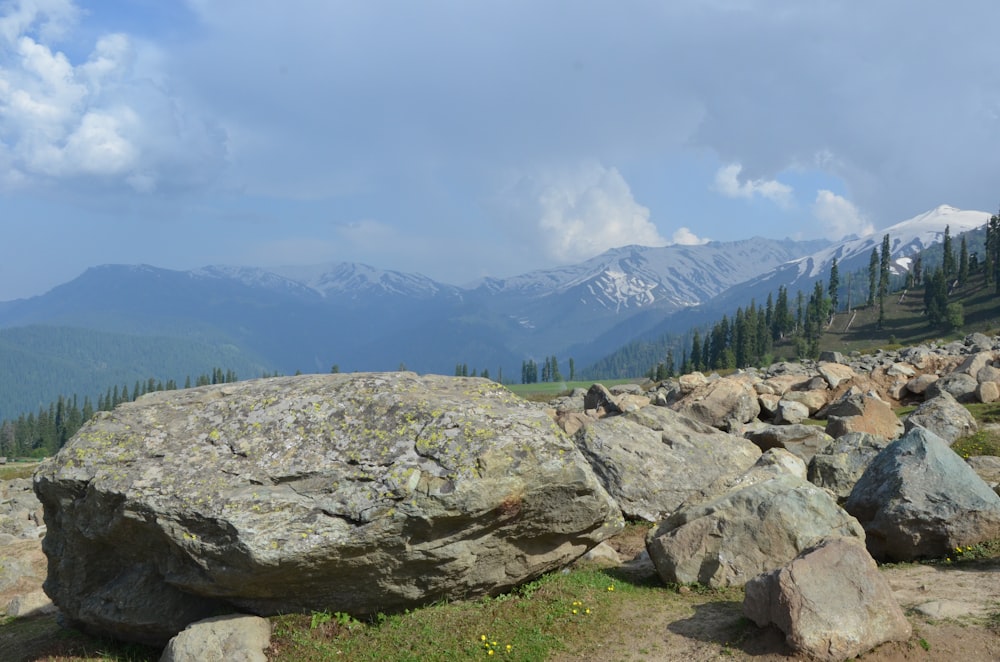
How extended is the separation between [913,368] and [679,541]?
44007 millimetres

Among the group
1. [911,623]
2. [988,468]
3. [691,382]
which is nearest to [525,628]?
[911,623]

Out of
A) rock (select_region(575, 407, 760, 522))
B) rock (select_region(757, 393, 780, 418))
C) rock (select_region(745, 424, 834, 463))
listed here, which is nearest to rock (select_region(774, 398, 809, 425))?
rock (select_region(757, 393, 780, 418))

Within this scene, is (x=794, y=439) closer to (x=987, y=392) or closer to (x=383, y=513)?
(x=987, y=392)

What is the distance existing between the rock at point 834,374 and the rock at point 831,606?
36.1 meters

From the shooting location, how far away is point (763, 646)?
12.2 meters

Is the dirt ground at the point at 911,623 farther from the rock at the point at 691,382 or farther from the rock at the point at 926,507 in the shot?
the rock at the point at 691,382

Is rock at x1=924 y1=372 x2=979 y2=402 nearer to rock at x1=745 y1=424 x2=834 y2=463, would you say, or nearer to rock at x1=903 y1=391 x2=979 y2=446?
rock at x1=903 y1=391 x2=979 y2=446

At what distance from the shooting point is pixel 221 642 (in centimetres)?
1290

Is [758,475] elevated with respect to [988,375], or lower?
lower

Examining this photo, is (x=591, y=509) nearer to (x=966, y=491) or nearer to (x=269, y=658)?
(x=269, y=658)

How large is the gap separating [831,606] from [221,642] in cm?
1123

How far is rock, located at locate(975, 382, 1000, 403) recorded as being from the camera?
127ft

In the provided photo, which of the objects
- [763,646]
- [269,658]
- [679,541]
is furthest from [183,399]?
[763,646]

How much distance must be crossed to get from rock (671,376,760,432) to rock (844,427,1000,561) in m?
18.7
